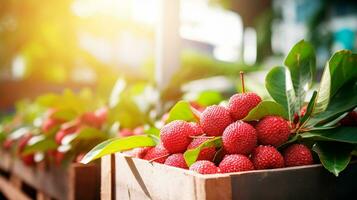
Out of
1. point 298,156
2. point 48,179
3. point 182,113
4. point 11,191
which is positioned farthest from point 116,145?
point 11,191

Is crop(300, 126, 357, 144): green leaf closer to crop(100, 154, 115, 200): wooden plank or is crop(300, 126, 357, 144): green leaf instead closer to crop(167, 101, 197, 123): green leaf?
crop(167, 101, 197, 123): green leaf

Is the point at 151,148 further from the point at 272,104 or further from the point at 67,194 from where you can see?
the point at 67,194

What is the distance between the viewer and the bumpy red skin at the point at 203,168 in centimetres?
90

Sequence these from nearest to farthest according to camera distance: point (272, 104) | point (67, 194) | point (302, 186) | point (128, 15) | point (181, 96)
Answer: point (302, 186), point (272, 104), point (67, 194), point (181, 96), point (128, 15)

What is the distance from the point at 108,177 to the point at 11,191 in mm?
1388

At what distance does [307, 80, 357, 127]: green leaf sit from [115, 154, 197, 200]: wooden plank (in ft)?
1.33

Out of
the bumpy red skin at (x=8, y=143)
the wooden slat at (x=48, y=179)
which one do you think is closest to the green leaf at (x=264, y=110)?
the wooden slat at (x=48, y=179)

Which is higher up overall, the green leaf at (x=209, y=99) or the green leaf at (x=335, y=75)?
the green leaf at (x=335, y=75)

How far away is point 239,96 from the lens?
1.06 m

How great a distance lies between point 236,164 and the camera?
92 centimetres

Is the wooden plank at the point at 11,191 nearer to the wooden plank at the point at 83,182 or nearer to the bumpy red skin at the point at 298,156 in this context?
→ the wooden plank at the point at 83,182

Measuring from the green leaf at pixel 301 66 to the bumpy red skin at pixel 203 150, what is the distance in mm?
301

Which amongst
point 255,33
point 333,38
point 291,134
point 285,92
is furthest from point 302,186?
point 333,38

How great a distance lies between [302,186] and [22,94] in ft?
21.9
